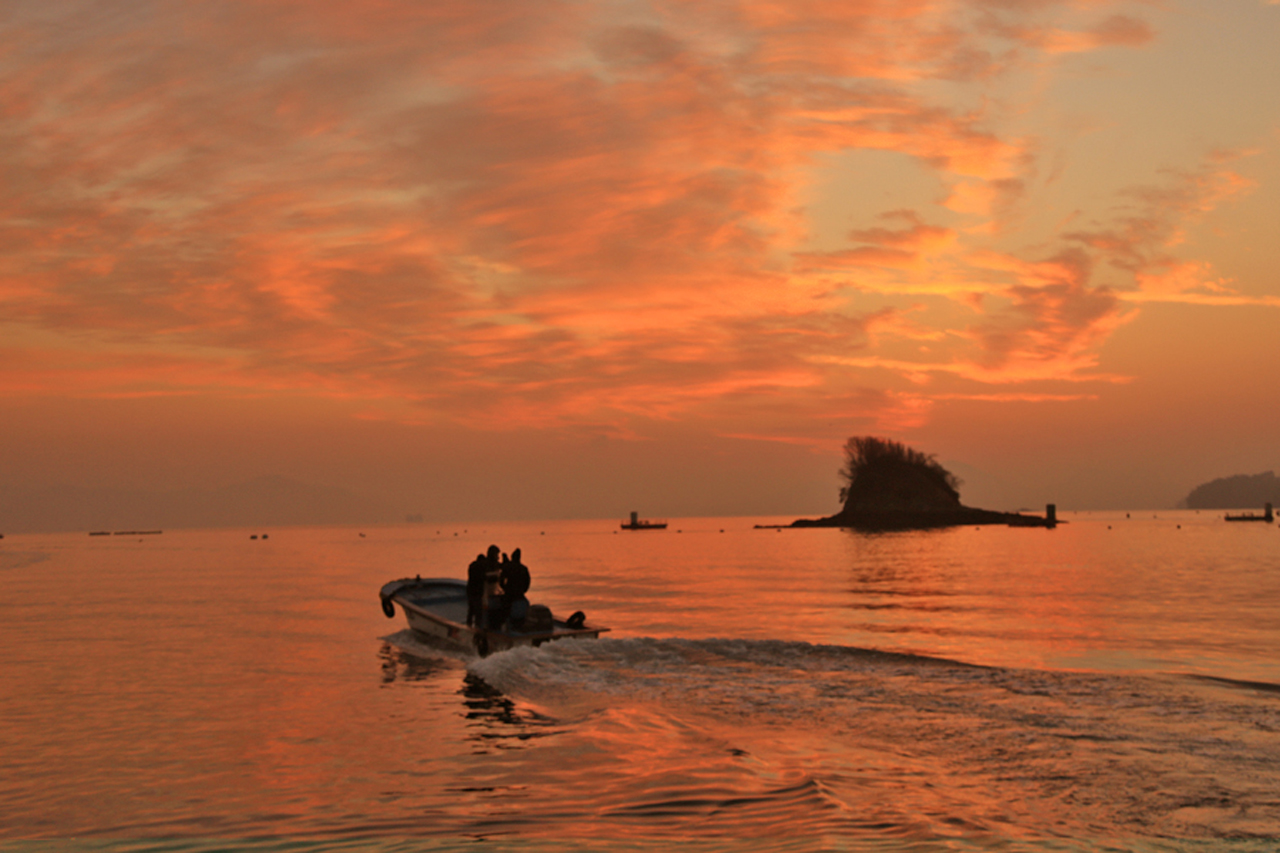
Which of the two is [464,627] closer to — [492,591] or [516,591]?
[492,591]

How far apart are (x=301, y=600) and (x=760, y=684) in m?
37.9

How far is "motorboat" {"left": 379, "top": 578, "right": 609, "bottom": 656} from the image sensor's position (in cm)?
2395

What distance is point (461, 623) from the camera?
26422 millimetres

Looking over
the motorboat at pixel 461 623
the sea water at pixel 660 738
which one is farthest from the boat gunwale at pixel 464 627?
the sea water at pixel 660 738

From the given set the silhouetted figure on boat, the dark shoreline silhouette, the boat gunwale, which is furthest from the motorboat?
the dark shoreline silhouette

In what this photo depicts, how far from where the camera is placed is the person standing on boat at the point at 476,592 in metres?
26.0

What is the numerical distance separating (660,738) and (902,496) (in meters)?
185

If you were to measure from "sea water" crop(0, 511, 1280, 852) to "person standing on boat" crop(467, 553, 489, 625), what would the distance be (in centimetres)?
141

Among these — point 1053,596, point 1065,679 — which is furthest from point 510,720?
point 1053,596

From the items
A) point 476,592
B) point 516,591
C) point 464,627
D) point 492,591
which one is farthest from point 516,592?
point 464,627

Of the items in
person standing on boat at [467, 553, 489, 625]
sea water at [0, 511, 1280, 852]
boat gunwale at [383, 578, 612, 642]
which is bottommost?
sea water at [0, 511, 1280, 852]

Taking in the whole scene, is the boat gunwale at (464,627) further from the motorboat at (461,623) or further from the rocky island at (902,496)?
the rocky island at (902,496)

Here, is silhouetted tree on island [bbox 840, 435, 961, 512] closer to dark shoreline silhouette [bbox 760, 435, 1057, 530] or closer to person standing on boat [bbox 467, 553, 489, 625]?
dark shoreline silhouette [bbox 760, 435, 1057, 530]

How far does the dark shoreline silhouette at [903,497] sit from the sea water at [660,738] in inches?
6285
